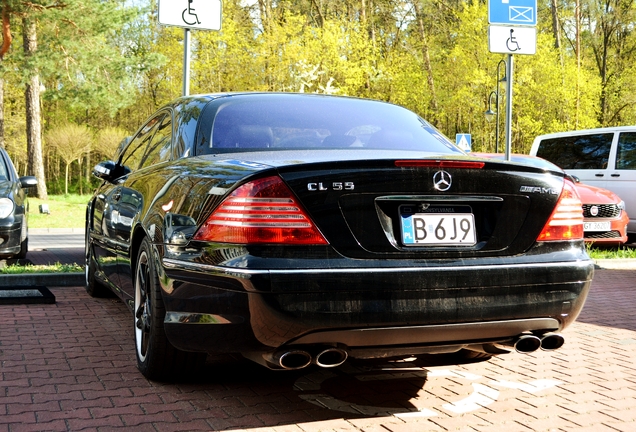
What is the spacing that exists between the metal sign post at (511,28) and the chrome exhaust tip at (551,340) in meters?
6.92

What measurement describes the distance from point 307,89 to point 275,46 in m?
2.78

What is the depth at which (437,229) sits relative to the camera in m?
3.53

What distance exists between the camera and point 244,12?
4141 cm

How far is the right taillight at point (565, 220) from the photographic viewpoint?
3.78 m

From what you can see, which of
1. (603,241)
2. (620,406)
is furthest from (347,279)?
(603,241)

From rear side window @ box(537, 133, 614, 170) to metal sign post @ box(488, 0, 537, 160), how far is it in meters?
3.82

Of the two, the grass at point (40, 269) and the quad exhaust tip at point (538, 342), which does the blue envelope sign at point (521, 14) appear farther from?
the quad exhaust tip at point (538, 342)

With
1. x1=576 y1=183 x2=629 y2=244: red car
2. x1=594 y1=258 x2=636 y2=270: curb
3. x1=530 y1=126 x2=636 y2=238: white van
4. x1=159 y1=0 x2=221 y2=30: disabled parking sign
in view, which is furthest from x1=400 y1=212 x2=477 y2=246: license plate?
x1=530 y1=126 x2=636 y2=238: white van

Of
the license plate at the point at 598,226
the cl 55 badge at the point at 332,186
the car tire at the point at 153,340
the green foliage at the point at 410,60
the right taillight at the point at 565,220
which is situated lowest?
the license plate at the point at 598,226

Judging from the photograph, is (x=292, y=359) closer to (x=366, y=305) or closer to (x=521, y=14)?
(x=366, y=305)

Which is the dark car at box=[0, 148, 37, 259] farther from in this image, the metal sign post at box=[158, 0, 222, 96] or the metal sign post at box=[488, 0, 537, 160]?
the metal sign post at box=[488, 0, 537, 160]

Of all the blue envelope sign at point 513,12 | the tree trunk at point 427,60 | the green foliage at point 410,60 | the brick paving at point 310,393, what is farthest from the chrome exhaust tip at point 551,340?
the tree trunk at point 427,60

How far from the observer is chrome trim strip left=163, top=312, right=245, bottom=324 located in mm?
3395

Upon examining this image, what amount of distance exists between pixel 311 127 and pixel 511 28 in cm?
709
